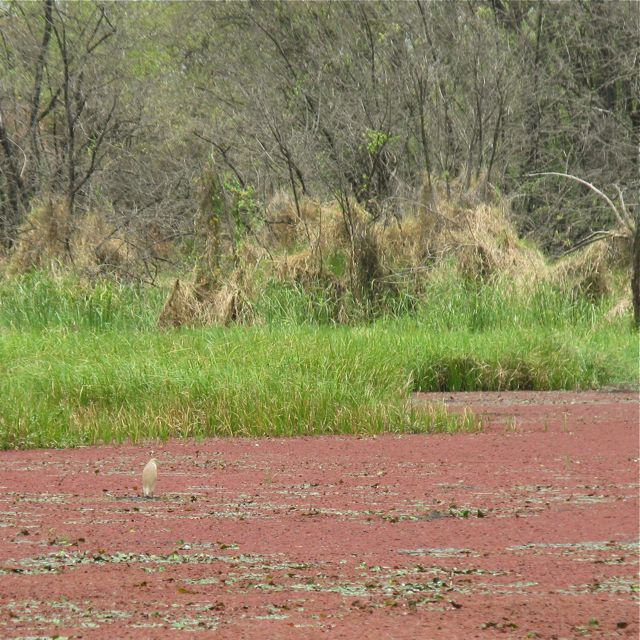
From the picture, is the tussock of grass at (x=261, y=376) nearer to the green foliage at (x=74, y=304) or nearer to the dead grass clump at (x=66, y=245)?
the green foliage at (x=74, y=304)

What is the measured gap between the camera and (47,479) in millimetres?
7148

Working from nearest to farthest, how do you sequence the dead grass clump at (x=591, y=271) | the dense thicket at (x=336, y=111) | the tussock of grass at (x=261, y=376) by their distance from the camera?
the tussock of grass at (x=261, y=376) < the dead grass clump at (x=591, y=271) < the dense thicket at (x=336, y=111)

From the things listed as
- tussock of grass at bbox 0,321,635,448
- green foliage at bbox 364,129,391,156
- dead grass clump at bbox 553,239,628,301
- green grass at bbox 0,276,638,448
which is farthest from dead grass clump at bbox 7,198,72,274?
dead grass clump at bbox 553,239,628,301

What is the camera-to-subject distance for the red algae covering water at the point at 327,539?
4.19 m

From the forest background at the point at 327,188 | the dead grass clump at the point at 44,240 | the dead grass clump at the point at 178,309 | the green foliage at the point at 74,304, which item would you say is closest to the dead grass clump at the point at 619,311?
the forest background at the point at 327,188

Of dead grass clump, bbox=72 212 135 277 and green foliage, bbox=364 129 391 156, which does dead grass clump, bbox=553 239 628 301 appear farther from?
dead grass clump, bbox=72 212 135 277

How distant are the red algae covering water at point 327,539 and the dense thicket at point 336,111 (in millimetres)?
8520

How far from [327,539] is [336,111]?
13757 millimetres

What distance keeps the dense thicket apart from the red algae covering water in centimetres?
852

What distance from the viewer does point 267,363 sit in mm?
10422

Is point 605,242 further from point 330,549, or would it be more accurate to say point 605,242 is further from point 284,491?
point 330,549

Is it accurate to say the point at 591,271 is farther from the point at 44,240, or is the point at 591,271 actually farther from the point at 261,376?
the point at 44,240

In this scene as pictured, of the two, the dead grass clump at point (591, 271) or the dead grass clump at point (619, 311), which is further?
the dead grass clump at point (591, 271)

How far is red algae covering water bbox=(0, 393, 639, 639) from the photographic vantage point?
419cm
